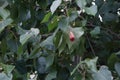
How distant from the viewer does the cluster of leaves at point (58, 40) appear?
997mm

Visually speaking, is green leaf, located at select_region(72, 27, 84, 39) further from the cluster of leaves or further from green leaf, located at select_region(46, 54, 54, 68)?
green leaf, located at select_region(46, 54, 54, 68)

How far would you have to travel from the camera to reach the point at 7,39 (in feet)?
3.82

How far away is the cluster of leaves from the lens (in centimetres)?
100

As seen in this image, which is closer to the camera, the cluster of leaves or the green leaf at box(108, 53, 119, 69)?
the cluster of leaves

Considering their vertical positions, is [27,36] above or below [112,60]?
above

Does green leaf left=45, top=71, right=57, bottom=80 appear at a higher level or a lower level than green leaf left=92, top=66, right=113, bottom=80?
lower

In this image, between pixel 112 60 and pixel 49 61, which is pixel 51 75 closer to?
pixel 49 61

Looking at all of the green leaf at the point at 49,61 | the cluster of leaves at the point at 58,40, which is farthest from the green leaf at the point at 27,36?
the green leaf at the point at 49,61

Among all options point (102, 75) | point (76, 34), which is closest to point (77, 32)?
point (76, 34)

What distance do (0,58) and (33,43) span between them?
0.20 m

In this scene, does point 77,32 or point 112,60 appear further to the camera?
point 112,60

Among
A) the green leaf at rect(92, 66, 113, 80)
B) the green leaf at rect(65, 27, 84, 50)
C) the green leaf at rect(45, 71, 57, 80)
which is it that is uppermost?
the green leaf at rect(65, 27, 84, 50)

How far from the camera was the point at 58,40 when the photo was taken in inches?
39.8

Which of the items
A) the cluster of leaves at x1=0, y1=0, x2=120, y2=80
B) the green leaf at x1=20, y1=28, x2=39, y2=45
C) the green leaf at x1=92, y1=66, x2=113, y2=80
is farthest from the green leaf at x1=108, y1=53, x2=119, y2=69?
the green leaf at x1=20, y1=28, x2=39, y2=45
